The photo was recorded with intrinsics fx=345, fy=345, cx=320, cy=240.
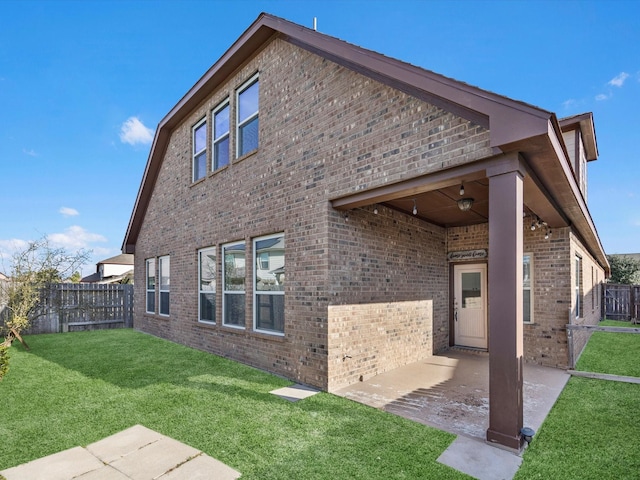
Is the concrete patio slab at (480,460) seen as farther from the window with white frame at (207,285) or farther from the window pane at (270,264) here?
the window with white frame at (207,285)

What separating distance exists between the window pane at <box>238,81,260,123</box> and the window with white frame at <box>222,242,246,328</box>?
285 cm

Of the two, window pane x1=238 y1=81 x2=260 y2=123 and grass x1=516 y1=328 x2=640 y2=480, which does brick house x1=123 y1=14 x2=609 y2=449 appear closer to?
window pane x1=238 y1=81 x2=260 y2=123

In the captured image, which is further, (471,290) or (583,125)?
(471,290)

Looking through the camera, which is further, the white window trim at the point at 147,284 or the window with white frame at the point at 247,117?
the white window trim at the point at 147,284

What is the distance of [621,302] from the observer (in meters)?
17.0

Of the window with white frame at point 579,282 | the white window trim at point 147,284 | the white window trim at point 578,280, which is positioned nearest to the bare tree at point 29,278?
the white window trim at point 147,284

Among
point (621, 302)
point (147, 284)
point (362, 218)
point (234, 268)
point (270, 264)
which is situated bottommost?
point (621, 302)

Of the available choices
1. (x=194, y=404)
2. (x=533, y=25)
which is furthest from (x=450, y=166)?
(x=533, y=25)

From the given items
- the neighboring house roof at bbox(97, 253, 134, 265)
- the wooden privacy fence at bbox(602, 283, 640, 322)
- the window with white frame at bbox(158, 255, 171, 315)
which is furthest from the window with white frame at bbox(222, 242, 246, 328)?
the neighboring house roof at bbox(97, 253, 134, 265)

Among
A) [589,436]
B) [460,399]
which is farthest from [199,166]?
[589,436]

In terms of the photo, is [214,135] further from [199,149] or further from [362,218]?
[362,218]

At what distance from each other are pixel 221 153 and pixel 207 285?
327 cm

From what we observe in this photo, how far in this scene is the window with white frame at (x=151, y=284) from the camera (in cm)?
1148

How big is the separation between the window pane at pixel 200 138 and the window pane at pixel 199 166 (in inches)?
8.2
